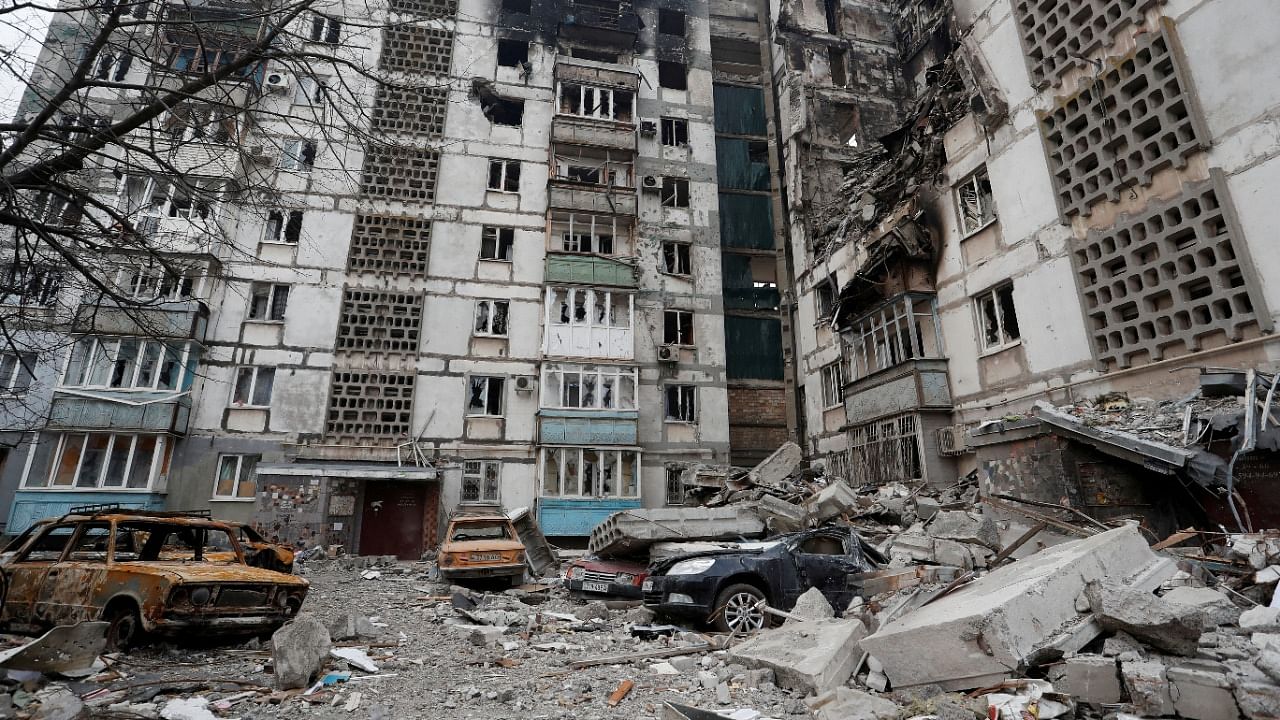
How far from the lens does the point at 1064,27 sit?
13164 mm

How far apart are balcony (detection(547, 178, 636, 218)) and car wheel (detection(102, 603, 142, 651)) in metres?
17.8

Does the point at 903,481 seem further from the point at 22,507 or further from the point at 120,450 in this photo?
the point at 22,507

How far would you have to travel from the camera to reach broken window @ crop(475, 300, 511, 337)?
69.9ft

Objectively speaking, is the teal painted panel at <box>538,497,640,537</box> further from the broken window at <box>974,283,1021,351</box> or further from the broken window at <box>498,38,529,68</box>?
the broken window at <box>498,38,529,68</box>

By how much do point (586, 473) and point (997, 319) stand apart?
12488 millimetres

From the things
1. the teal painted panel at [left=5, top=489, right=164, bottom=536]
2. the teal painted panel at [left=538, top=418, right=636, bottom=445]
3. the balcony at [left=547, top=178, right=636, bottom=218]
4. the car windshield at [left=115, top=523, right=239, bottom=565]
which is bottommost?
the car windshield at [left=115, top=523, right=239, bottom=565]

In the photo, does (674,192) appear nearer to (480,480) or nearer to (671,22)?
(671,22)

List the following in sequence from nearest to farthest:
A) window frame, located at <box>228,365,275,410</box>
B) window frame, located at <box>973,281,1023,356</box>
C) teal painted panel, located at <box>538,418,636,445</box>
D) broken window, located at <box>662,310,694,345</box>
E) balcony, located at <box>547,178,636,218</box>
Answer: window frame, located at <box>973,281,1023,356</box> < window frame, located at <box>228,365,275,410</box> < teal painted panel, located at <box>538,418,636,445</box> < balcony, located at <box>547,178,636,218</box> < broken window, located at <box>662,310,694,345</box>

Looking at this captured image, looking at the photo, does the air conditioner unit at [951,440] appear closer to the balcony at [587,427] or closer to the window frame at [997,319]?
the window frame at [997,319]

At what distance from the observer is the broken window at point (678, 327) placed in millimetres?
23141

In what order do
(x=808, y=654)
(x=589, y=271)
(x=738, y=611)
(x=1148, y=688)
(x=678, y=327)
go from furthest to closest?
(x=678, y=327) → (x=589, y=271) → (x=738, y=611) → (x=808, y=654) → (x=1148, y=688)

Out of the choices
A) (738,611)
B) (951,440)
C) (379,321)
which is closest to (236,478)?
(379,321)

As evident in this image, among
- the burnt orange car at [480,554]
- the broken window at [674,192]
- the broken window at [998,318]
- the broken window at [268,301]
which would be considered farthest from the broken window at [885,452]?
the broken window at [268,301]

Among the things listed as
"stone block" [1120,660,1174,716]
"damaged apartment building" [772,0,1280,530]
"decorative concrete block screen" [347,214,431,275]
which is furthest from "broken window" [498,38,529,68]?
"stone block" [1120,660,1174,716]
